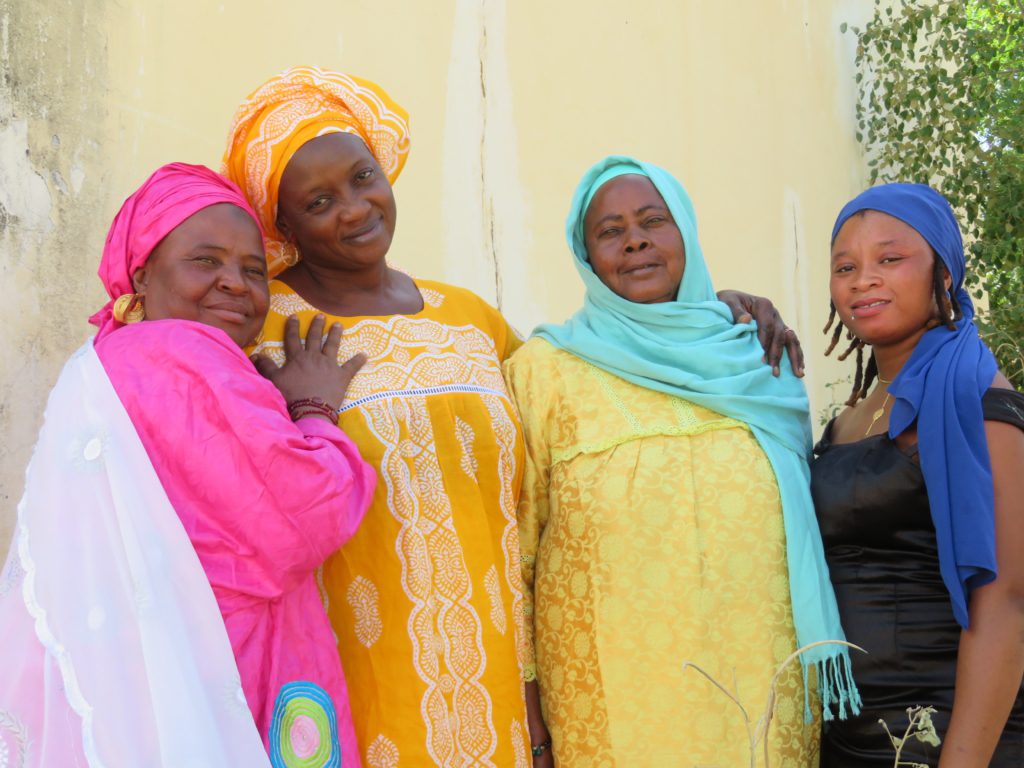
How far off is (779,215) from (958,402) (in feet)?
12.3

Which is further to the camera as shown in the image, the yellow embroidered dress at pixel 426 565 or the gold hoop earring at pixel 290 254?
the gold hoop earring at pixel 290 254

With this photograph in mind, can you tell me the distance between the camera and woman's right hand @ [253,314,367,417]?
7.03ft

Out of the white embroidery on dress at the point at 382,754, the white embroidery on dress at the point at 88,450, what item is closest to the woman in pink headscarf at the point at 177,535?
the white embroidery on dress at the point at 88,450

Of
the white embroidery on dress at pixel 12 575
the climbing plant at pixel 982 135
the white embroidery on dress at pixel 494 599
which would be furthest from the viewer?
the climbing plant at pixel 982 135

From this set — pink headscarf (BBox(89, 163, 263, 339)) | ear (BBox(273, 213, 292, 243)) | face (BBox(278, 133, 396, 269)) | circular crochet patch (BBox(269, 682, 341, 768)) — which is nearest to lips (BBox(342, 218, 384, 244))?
face (BBox(278, 133, 396, 269))

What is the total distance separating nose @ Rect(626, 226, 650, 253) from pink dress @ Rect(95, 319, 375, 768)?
0.99 m

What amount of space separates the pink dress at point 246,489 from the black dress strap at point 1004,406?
1205mm

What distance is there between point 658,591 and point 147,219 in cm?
125

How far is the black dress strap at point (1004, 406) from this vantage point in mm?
2156

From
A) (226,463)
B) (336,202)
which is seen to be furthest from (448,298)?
(226,463)

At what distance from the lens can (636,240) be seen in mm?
2615

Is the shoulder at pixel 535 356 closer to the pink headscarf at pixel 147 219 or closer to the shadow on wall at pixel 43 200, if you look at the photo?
the pink headscarf at pixel 147 219

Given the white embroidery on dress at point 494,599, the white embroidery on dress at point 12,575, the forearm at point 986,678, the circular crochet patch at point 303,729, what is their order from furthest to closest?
1. the white embroidery on dress at point 494,599
2. the forearm at point 986,678
3. the circular crochet patch at point 303,729
4. the white embroidery on dress at point 12,575

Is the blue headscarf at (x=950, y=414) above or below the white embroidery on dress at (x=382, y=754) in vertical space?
above
